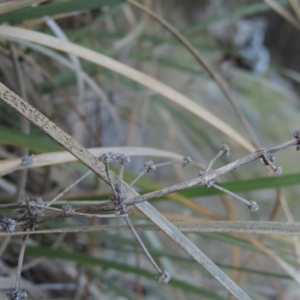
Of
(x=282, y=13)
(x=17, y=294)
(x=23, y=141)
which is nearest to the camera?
(x=17, y=294)

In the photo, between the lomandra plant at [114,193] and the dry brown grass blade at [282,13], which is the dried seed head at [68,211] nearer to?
the lomandra plant at [114,193]

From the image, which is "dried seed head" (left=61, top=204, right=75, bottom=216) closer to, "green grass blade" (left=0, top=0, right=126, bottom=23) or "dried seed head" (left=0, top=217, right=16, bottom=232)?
"dried seed head" (left=0, top=217, right=16, bottom=232)

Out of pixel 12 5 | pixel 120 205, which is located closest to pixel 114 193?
pixel 120 205

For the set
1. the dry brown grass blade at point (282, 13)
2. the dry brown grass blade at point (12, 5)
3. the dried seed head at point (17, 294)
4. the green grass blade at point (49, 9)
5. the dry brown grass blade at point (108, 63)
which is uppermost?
the dry brown grass blade at point (282, 13)

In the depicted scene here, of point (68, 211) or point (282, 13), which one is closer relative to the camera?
point (68, 211)

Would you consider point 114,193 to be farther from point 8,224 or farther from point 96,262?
point 96,262

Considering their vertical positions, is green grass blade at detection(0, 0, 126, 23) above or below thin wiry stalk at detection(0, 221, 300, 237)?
above

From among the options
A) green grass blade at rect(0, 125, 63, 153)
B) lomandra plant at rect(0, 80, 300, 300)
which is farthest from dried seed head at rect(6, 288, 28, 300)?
green grass blade at rect(0, 125, 63, 153)

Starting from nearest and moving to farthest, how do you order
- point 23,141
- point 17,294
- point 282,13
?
point 17,294, point 23,141, point 282,13

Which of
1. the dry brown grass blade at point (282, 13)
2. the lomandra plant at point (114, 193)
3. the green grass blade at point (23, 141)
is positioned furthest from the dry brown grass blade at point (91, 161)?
the dry brown grass blade at point (282, 13)
